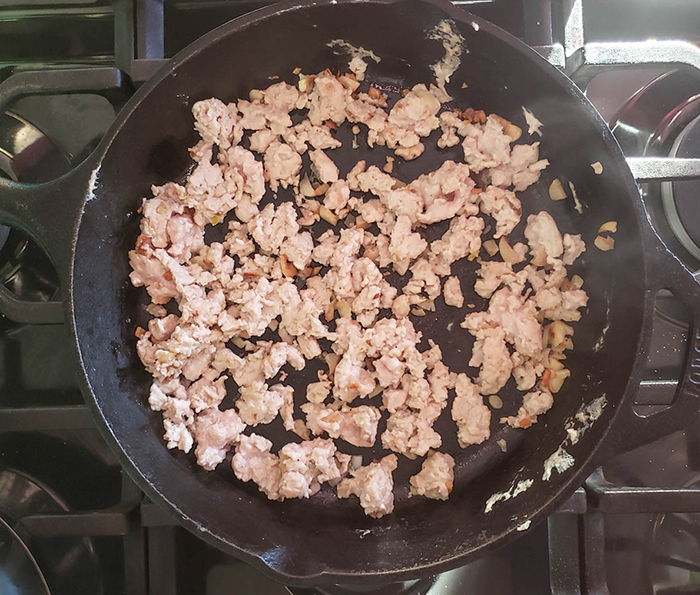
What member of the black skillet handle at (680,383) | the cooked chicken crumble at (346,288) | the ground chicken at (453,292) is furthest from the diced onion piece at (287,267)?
the black skillet handle at (680,383)

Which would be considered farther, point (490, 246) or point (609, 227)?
point (490, 246)

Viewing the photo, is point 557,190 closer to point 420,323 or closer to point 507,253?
point 507,253

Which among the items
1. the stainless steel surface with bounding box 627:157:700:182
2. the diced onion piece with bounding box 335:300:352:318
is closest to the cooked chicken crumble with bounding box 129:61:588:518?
the diced onion piece with bounding box 335:300:352:318

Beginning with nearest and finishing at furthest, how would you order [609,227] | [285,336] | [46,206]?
[46,206]
[609,227]
[285,336]

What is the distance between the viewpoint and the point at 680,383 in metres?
0.94

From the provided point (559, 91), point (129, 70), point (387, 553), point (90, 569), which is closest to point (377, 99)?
point (559, 91)

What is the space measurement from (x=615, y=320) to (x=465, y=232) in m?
0.34

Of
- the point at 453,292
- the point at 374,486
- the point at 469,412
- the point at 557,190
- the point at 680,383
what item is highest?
the point at 557,190

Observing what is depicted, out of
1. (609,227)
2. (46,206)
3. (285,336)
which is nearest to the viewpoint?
(46,206)

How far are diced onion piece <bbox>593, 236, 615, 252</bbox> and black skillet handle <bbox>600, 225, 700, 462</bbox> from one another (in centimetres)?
16

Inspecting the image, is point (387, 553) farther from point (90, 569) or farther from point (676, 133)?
point (676, 133)

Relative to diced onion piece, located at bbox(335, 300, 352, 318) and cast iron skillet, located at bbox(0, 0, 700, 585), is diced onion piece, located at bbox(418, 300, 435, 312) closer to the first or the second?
cast iron skillet, located at bbox(0, 0, 700, 585)

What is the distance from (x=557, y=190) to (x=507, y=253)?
0.17m

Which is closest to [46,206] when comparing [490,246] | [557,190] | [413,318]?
[413,318]
